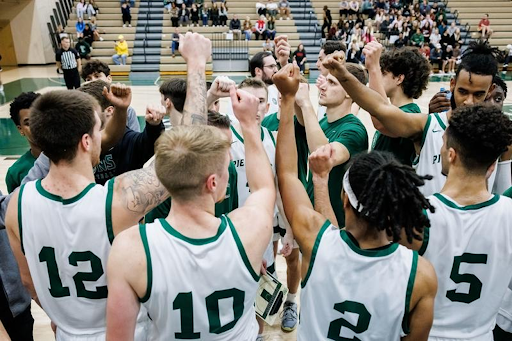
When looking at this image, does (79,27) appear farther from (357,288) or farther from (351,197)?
(357,288)

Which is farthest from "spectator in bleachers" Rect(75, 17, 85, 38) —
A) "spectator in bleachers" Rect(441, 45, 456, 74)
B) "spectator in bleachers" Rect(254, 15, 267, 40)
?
"spectator in bleachers" Rect(441, 45, 456, 74)

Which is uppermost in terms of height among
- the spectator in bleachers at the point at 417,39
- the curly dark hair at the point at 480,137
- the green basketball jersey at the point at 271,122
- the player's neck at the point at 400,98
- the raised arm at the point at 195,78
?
the raised arm at the point at 195,78

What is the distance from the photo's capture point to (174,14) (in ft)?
70.6

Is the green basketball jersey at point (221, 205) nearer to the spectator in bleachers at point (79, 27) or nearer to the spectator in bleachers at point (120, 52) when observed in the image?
the spectator in bleachers at point (120, 52)

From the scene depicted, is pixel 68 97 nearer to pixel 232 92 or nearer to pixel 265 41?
pixel 232 92

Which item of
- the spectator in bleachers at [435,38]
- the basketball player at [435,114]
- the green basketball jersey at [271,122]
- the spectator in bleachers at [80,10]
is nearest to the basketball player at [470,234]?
the basketball player at [435,114]

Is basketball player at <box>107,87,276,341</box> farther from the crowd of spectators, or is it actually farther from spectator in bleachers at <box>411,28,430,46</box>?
spectator in bleachers at <box>411,28,430,46</box>

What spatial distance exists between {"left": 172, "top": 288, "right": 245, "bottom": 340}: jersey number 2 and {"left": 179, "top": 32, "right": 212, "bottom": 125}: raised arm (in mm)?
867

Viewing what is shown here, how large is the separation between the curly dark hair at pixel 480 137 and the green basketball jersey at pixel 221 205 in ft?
4.55

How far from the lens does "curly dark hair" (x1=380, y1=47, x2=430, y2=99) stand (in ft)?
10.5

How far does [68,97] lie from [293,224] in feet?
3.80

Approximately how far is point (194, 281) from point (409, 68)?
2.40 metres

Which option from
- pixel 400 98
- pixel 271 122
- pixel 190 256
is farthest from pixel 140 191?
pixel 271 122

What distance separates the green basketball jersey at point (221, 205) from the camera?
273cm
